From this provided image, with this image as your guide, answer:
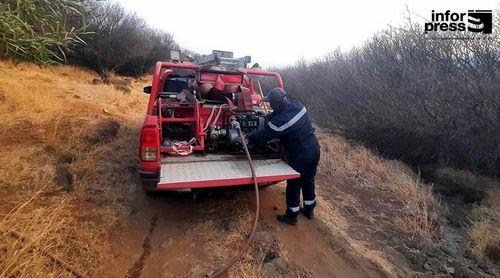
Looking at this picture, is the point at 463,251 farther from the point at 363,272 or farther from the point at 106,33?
the point at 106,33

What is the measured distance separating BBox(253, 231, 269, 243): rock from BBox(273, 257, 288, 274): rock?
0.33m

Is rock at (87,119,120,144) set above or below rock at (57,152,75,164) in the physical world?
above

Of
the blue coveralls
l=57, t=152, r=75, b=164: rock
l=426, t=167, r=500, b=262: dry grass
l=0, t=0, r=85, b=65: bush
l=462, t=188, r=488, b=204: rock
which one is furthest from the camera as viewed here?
l=462, t=188, r=488, b=204: rock

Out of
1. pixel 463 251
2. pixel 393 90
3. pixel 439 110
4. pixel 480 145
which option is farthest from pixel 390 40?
pixel 463 251

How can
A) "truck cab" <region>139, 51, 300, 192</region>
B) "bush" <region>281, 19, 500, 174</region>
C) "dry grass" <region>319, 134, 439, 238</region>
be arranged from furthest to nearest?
"bush" <region>281, 19, 500, 174</region> → "dry grass" <region>319, 134, 439, 238</region> → "truck cab" <region>139, 51, 300, 192</region>

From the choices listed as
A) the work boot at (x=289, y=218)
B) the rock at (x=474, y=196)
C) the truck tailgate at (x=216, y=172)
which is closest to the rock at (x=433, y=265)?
the work boot at (x=289, y=218)

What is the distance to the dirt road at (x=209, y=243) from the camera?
3154 millimetres

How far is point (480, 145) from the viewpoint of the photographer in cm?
650

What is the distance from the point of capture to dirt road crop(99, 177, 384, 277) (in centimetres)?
315

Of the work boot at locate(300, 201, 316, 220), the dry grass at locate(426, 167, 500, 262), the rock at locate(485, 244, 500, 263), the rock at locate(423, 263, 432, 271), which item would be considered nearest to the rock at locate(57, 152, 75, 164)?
the work boot at locate(300, 201, 316, 220)

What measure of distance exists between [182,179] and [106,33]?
606 inches

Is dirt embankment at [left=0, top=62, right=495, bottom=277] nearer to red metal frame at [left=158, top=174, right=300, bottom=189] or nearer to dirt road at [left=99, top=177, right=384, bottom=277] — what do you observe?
dirt road at [left=99, top=177, right=384, bottom=277]

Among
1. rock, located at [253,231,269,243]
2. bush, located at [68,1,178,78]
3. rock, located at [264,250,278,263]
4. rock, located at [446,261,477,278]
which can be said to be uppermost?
bush, located at [68,1,178,78]

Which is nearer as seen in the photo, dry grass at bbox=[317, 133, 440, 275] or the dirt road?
the dirt road
